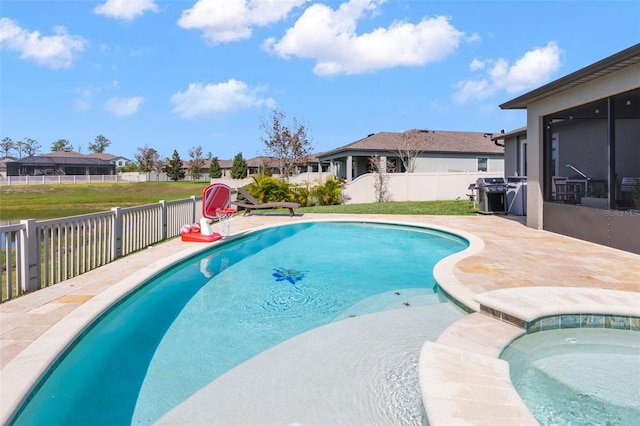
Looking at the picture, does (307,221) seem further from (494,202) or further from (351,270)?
(494,202)

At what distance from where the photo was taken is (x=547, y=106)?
9.36 metres

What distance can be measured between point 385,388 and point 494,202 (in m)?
13.0

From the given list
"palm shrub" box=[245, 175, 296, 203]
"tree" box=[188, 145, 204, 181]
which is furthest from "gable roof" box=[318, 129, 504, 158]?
"tree" box=[188, 145, 204, 181]

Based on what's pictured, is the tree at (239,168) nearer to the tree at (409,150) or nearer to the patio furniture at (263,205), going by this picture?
the tree at (409,150)

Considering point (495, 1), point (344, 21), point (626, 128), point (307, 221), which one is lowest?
point (307, 221)

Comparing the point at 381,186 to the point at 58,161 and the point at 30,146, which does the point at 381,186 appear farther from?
the point at 30,146

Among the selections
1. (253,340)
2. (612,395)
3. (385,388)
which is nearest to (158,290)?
(253,340)

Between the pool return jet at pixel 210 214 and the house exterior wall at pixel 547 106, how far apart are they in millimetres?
7801

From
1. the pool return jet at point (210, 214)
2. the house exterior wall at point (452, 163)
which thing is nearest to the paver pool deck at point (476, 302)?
the pool return jet at point (210, 214)

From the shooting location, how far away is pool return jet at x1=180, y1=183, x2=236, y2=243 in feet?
29.6

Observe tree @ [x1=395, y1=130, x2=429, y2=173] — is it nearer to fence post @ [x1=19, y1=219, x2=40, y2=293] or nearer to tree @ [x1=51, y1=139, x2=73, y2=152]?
fence post @ [x1=19, y1=219, x2=40, y2=293]

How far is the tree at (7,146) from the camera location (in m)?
98.5

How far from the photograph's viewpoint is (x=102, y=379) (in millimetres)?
3213

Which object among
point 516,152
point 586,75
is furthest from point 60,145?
point 586,75
